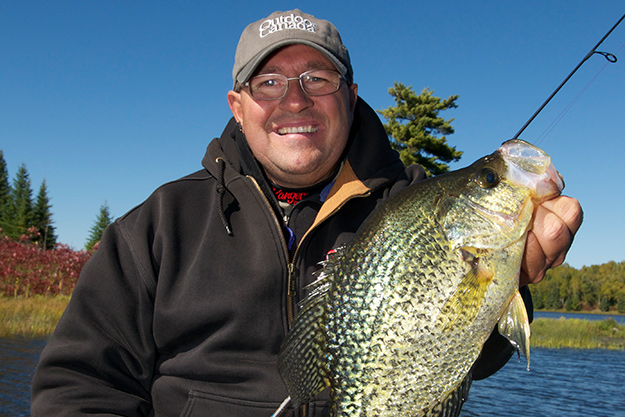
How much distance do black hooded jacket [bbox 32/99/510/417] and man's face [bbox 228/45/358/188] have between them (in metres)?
0.18

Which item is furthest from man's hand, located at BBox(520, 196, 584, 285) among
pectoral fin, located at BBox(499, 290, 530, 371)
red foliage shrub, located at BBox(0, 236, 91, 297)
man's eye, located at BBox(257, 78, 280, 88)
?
red foliage shrub, located at BBox(0, 236, 91, 297)

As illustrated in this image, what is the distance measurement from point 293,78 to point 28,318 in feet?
53.3

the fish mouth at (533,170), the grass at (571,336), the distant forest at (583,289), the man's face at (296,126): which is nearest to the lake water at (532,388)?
the grass at (571,336)

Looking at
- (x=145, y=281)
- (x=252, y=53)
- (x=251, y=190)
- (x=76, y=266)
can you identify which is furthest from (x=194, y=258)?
(x=76, y=266)

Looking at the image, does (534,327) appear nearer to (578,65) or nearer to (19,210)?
(578,65)

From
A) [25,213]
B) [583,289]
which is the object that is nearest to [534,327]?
[25,213]

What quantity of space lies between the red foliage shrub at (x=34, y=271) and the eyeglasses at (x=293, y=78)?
19.8m

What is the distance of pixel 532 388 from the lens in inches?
645

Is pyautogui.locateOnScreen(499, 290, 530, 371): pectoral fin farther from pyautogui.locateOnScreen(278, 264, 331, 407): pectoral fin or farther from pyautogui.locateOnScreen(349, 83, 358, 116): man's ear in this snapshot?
pyautogui.locateOnScreen(349, 83, 358, 116): man's ear

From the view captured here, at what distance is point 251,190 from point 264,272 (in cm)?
51

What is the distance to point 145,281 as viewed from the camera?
2557mm

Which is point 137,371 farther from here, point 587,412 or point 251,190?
point 587,412

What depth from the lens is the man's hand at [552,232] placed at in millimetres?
1910

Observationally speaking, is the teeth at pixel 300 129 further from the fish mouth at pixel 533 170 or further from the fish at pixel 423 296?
the fish mouth at pixel 533 170
